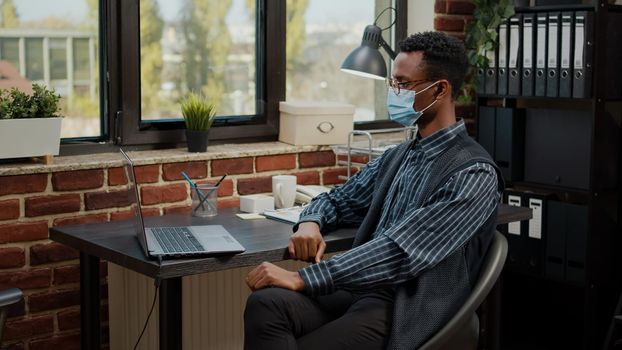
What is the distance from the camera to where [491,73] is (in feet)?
12.9

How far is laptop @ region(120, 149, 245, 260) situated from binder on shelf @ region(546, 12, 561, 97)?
5.09 ft

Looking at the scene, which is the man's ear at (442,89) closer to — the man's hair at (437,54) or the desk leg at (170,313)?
the man's hair at (437,54)

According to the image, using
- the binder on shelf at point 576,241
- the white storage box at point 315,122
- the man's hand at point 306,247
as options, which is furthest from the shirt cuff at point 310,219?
the binder on shelf at point 576,241

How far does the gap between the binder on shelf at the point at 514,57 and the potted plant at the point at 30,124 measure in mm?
1784

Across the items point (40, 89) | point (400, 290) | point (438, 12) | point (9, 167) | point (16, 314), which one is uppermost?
point (438, 12)

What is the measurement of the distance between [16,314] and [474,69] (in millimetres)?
2053

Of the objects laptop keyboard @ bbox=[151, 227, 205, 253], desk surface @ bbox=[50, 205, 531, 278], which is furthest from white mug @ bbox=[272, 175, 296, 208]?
laptop keyboard @ bbox=[151, 227, 205, 253]

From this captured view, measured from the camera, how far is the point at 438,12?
13.1 feet

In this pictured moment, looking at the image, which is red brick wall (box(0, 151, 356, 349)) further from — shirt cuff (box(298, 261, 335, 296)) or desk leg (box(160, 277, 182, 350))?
shirt cuff (box(298, 261, 335, 296))

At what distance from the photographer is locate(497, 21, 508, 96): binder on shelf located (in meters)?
3.86

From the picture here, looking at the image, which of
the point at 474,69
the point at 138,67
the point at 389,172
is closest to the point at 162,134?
the point at 138,67

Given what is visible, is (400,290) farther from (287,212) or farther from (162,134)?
(162,134)

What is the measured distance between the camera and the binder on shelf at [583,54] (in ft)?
11.8

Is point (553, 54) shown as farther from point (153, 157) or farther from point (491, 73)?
point (153, 157)
